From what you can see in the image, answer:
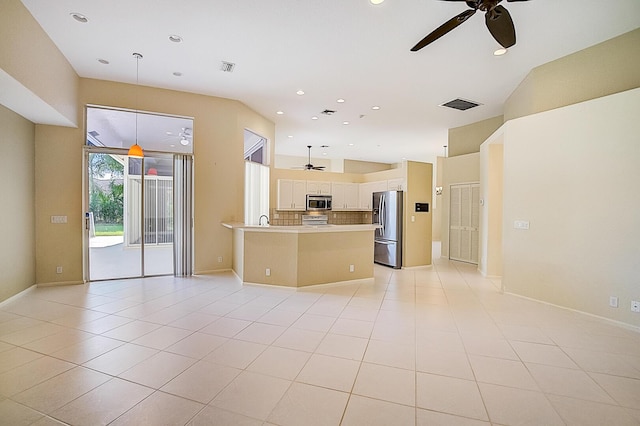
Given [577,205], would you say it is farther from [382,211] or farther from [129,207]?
[129,207]

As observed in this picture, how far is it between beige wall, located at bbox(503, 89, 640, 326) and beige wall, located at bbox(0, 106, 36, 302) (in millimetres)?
7724

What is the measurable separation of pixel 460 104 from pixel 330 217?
483cm

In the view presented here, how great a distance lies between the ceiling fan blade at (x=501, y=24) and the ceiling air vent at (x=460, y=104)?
10.8ft

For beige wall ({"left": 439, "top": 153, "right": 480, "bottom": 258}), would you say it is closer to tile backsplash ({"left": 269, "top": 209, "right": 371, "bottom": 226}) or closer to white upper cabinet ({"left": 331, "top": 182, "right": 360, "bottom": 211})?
tile backsplash ({"left": 269, "top": 209, "right": 371, "bottom": 226})

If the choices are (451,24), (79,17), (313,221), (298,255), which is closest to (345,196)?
(313,221)

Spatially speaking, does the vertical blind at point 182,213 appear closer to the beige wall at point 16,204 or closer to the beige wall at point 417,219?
the beige wall at point 16,204

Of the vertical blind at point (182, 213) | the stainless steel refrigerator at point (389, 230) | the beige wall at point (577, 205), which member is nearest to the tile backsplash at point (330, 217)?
the stainless steel refrigerator at point (389, 230)

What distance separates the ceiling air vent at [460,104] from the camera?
20.6 ft

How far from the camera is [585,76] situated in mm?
4426

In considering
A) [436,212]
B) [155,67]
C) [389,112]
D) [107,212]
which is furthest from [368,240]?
[436,212]

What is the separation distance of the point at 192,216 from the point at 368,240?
11.7 ft

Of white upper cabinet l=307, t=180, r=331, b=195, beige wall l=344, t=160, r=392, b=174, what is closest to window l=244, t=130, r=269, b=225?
white upper cabinet l=307, t=180, r=331, b=195

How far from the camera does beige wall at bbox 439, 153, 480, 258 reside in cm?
767

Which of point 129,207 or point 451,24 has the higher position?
point 451,24
